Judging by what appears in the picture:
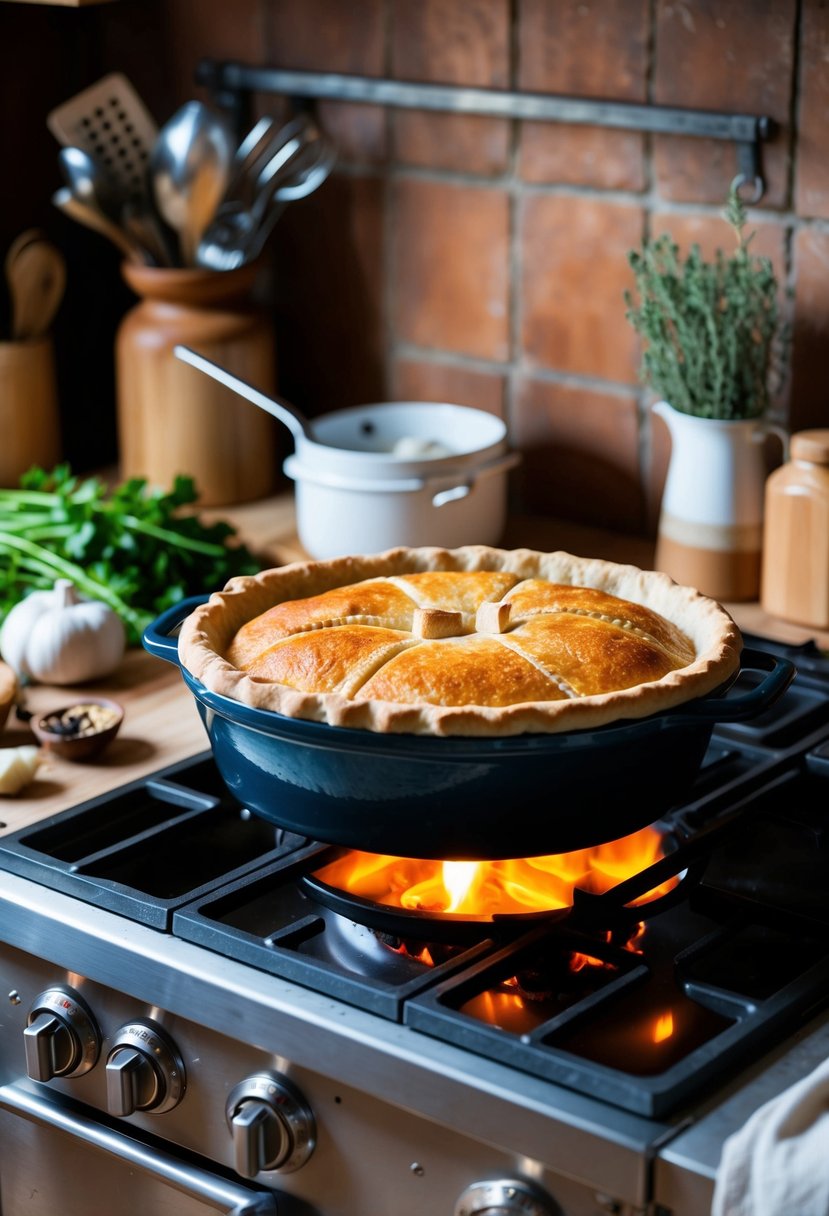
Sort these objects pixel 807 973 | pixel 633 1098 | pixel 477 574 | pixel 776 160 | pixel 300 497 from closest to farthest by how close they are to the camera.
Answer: pixel 633 1098 → pixel 807 973 → pixel 477 574 → pixel 776 160 → pixel 300 497

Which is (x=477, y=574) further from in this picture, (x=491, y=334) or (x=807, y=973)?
(x=491, y=334)

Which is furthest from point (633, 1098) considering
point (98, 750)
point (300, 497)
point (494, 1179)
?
point (300, 497)

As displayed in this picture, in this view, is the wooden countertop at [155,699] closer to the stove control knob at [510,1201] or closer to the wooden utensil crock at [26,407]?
the wooden utensil crock at [26,407]

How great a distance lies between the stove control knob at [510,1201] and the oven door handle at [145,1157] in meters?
0.19

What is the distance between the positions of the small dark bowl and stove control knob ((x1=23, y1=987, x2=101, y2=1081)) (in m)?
0.27

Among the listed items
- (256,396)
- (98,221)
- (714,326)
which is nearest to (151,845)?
(256,396)

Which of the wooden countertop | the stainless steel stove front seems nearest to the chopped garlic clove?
the wooden countertop

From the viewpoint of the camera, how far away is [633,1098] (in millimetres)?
967

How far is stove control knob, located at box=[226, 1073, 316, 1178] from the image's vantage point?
110 cm

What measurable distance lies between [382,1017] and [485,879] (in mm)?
188

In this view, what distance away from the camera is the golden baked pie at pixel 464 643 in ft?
3.49

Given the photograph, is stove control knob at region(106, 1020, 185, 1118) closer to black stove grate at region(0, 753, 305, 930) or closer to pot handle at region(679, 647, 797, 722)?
black stove grate at region(0, 753, 305, 930)

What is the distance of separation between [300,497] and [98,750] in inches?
18.7

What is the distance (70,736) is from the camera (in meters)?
1.47
